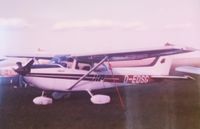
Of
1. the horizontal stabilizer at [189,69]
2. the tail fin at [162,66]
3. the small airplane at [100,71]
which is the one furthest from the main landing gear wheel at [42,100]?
the horizontal stabilizer at [189,69]

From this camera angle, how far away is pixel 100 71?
201 cm

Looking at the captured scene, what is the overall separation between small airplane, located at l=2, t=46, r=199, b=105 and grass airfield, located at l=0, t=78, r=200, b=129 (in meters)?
0.04

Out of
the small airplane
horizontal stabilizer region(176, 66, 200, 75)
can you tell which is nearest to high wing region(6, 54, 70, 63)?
the small airplane

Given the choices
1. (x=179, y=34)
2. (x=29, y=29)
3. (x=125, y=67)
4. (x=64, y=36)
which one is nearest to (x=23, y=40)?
(x=29, y=29)

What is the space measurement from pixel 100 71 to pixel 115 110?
26 cm

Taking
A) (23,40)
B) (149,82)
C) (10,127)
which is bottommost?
(10,127)

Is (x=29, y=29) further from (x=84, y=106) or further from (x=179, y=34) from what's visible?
(x=179, y=34)

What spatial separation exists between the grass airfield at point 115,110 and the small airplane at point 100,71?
0.04 metres

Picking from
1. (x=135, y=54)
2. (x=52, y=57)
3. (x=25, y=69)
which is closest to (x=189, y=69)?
(x=135, y=54)

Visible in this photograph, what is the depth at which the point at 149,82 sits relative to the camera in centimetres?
198

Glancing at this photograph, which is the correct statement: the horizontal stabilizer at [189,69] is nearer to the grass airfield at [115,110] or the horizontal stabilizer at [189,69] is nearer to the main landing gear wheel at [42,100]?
the grass airfield at [115,110]

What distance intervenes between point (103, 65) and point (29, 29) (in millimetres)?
503

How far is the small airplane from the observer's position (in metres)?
1.95

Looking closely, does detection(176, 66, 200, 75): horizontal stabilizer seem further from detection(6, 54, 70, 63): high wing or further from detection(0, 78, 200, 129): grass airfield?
detection(6, 54, 70, 63): high wing
